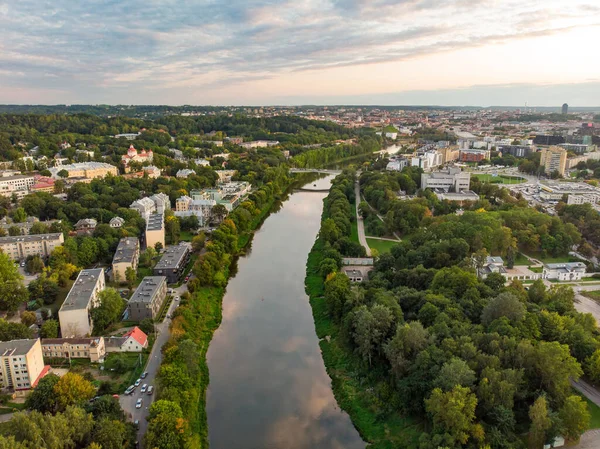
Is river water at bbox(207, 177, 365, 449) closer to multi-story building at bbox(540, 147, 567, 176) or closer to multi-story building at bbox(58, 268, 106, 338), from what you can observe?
multi-story building at bbox(58, 268, 106, 338)

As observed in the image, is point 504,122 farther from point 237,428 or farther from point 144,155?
point 237,428

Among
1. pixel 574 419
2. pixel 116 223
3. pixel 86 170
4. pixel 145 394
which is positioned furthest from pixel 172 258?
pixel 86 170

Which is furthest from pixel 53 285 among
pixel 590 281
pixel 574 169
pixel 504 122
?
pixel 504 122

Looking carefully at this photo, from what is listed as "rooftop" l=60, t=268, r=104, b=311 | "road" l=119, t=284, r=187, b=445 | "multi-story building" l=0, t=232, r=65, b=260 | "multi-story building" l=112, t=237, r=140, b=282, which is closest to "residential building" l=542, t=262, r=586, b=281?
"road" l=119, t=284, r=187, b=445

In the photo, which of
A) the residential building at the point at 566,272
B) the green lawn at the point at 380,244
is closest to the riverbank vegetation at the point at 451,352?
the residential building at the point at 566,272

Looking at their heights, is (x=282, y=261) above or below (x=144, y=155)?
below

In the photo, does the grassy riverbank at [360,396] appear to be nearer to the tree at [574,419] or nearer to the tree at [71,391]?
the tree at [574,419]
